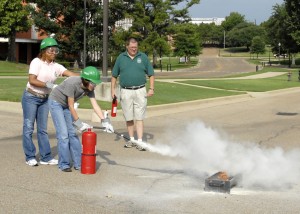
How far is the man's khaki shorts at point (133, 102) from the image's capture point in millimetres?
9031

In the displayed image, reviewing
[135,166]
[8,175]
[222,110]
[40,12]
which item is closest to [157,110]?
[222,110]

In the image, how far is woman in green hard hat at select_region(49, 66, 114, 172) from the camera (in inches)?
267

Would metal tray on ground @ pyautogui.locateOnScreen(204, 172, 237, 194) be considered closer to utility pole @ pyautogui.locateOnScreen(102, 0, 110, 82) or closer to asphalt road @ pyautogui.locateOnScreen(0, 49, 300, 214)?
asphalt road @ pyautogui.locateOnScreen(0, 49, 300, 214)

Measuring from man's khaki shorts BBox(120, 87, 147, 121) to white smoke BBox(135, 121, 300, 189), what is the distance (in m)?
0.91

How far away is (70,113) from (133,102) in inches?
81.7

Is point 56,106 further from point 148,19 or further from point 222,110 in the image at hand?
point 148,19

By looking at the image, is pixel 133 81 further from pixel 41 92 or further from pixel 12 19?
pixel 12 19

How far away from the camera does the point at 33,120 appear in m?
7.33

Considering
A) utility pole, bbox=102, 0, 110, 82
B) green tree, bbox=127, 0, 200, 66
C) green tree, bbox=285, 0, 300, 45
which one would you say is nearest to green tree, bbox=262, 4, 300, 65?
green tree, bbox=285, 0, 300, 45

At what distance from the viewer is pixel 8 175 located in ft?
22.6

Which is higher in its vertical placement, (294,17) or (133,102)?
(294,17)

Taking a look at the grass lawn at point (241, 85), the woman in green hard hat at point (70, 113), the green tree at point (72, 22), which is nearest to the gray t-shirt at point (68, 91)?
the woman in green hard hat at point (70, 113)

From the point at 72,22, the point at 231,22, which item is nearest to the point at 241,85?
the point at 72,22

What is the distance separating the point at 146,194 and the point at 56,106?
1.89 m
